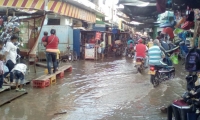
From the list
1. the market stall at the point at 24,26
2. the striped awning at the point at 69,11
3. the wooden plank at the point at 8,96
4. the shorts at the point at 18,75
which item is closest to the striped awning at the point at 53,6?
the striped awning at the point at 69,11

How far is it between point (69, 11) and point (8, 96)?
614 inches

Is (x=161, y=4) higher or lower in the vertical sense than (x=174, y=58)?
higher

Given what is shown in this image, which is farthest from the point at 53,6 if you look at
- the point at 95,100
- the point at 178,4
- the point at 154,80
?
the point at 178,4

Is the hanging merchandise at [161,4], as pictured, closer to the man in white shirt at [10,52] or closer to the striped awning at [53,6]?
the man in white shirt at [10,52]

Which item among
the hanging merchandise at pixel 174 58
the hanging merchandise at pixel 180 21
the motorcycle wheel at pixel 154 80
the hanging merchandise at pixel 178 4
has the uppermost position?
the hanging merchandise at pixel 178 4

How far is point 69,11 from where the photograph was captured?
915 inches

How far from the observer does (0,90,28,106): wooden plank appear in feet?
25.7

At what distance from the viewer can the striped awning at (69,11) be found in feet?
67.7

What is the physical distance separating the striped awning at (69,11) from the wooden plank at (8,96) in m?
12.0

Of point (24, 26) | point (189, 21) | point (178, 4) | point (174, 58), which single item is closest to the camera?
point (178, 4)

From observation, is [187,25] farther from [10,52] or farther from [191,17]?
[10,52]

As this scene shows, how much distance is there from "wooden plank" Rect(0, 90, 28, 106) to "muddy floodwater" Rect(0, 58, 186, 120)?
125mm

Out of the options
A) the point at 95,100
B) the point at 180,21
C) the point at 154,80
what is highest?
the point at 180,21

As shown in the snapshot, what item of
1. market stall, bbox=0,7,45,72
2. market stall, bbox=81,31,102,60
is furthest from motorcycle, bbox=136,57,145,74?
market stall, bbox=81,31,102,60
